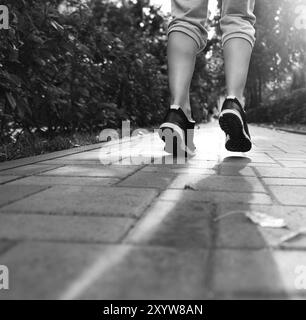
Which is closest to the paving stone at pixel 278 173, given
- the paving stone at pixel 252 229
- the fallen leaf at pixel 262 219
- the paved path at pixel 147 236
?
the paved path at pixel 147 236

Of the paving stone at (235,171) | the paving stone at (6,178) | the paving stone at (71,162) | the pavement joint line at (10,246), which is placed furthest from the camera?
the paving stone at (71,162)

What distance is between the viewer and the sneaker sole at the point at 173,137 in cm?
274

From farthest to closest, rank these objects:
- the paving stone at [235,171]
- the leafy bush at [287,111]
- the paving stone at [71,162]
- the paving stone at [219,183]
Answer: the leafy bush at [287,111] → the paving stone at [71,162] → the paving stone at [235,171] → the paving stone at [219,183]

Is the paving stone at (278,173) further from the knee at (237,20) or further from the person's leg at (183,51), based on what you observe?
the knee at (237,20)

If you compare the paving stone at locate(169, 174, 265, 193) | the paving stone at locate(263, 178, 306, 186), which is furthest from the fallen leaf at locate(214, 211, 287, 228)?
the paving stone at locate(263, 178, 306, 186)

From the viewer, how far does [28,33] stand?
10.8 ft

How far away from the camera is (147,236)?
3.81ft

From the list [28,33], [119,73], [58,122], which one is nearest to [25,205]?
[28,33]

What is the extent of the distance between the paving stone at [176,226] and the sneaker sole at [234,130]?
1.26 meters

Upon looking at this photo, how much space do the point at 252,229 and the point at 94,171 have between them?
122 centimetres

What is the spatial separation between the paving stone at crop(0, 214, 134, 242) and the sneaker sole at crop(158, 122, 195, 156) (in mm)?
1468

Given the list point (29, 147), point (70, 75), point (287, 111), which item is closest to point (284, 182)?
point (29, 147)
